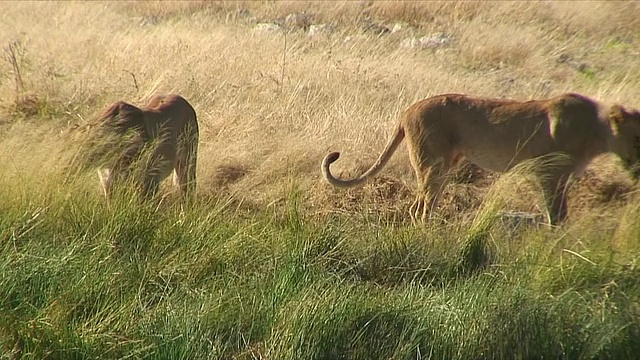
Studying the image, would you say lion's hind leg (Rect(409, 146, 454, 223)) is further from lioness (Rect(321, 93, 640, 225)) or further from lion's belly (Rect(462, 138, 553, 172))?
lion's belly (Rect(462, 138, 553, 172))

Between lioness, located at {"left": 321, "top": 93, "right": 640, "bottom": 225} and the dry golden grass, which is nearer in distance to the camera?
lioness, located at {"left": 321, "top": 93, "right": 640, "bottom": 225}

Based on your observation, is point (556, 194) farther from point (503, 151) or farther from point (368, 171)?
point (368, 171)

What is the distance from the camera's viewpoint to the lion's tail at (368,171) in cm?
659

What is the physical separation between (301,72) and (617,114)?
4.28 m

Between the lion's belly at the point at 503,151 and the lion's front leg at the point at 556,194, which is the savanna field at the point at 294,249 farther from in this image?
the lion's belly at the point at 503,151

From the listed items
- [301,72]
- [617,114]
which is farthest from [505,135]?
[301,72]

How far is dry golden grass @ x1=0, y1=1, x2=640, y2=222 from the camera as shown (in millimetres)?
Result: 7535

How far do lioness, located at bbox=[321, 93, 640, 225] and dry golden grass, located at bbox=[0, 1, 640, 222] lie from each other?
0.29 metres

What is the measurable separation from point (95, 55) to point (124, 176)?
19.3 feet

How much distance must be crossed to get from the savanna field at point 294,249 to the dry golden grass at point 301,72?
39 mm

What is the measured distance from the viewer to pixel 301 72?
34.4 feet

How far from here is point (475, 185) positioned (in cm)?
772

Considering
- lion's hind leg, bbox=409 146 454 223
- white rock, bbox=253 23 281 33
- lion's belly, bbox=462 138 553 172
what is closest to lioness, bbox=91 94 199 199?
lion's hind leg, bbox=409 146 454 223

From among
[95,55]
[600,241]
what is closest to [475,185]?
[600,241]
